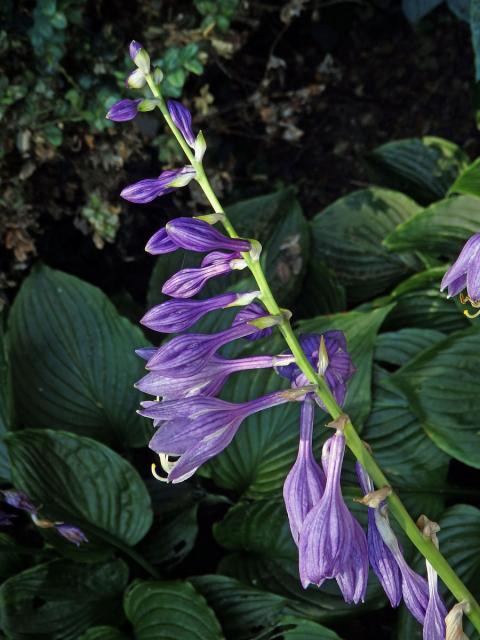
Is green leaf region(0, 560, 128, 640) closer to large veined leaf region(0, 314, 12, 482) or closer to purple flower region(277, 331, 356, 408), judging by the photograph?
large veined leaf region(0, 314, 12, 482)

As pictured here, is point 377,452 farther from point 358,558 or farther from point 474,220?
point 358,558

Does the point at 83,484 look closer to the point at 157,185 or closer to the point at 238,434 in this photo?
the point at 238,434

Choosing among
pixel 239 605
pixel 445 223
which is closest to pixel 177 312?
pixel 239 605

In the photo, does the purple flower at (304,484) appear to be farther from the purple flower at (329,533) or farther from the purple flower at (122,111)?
the purple flower at (122,111)

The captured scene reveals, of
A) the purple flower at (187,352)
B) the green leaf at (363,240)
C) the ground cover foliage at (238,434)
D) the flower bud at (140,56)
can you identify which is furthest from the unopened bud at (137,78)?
the green leaf at (363,240)

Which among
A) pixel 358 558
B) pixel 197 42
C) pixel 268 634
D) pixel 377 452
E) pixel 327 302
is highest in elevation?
pixel 197 42

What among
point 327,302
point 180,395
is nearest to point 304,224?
point 327,302
